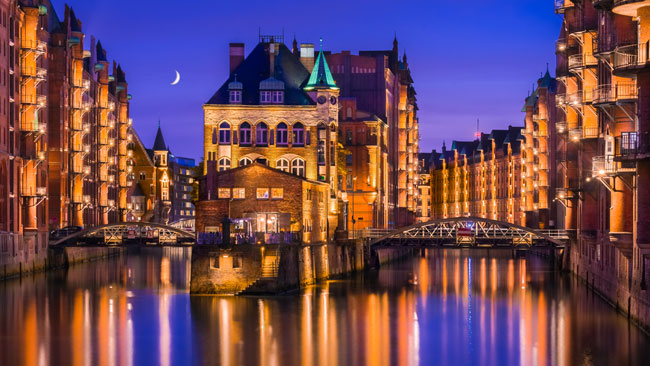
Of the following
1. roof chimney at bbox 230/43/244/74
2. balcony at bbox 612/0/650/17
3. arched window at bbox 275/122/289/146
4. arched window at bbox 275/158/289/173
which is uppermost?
roof chimney at bbox 230/43/244/74

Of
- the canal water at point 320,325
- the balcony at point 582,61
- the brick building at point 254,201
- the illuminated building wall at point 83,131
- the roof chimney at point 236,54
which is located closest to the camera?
the canal water at point 320,325

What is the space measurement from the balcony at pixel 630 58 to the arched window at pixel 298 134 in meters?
50.0

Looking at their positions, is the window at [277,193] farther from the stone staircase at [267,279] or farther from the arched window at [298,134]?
the arched window at [298,134]

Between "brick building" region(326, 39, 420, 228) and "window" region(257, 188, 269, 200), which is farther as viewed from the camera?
"brick building" region(326, 39, 420, 228)

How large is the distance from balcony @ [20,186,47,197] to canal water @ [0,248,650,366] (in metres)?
7.23

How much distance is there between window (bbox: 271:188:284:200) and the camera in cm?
8388

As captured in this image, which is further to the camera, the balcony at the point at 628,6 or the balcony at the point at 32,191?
the balcony at the point at 32,191

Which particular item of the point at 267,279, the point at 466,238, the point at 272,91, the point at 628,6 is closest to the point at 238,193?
the point at 267,279

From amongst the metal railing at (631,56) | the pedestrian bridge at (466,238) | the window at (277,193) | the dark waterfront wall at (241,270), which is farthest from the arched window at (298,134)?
the metal railing at (631,56)

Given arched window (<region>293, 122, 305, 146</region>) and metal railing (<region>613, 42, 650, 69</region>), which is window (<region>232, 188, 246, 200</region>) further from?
metal railing (<region>613, 42, 650, 69</region>)

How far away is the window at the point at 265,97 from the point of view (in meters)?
105

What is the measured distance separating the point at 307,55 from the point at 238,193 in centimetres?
4053

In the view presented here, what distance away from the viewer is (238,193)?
83688 mm

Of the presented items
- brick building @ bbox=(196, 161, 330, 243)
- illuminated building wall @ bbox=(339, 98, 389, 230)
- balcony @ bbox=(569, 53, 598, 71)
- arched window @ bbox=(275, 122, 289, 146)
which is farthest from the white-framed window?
balcony @ bbox=(569, 53, 598, 71)
